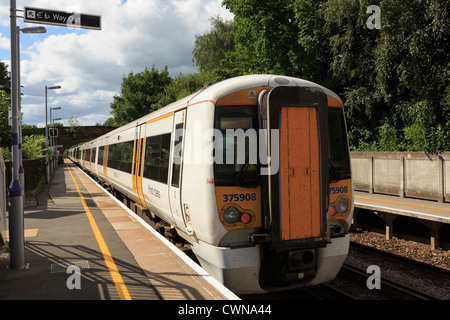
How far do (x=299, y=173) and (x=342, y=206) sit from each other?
109 cm

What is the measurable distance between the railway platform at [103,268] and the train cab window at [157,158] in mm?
1243

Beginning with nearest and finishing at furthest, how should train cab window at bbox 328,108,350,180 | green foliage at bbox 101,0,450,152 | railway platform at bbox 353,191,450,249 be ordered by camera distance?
train cab window at bbox 328,108,350,180
railway platform at bbox 353,191,450,249
green foliage at bbox 101,0,450,152

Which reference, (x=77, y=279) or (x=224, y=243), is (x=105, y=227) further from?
(x=224, y=243)

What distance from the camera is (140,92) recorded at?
52688 millimetres

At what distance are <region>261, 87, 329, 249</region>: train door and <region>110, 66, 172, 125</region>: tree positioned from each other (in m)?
48.5

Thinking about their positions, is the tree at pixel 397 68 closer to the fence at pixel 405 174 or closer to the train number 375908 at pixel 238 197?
the fence at pixel 405 174

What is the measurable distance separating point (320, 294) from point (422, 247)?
4.85 m

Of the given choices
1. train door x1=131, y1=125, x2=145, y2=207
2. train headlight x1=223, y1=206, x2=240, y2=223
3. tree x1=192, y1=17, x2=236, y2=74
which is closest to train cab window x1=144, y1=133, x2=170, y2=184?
train door x1=131, y1=125, x2=145, y2=207

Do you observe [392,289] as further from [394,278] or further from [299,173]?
[299,173]

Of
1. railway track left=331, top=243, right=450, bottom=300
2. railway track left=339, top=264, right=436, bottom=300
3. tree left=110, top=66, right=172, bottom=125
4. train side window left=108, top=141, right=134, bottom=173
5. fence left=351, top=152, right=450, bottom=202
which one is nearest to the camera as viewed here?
railway track left=339, top=264, right=436, bottom=300

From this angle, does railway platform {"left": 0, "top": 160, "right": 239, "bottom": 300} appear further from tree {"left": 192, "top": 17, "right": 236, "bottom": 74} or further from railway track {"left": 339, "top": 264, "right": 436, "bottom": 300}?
tree {"left": 192, "top": 17, "right": 236, "bottom": 74}

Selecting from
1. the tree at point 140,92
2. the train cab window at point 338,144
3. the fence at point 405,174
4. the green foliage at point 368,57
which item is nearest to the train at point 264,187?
the train cab window at point 338,144

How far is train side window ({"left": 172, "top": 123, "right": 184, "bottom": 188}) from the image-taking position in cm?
577
